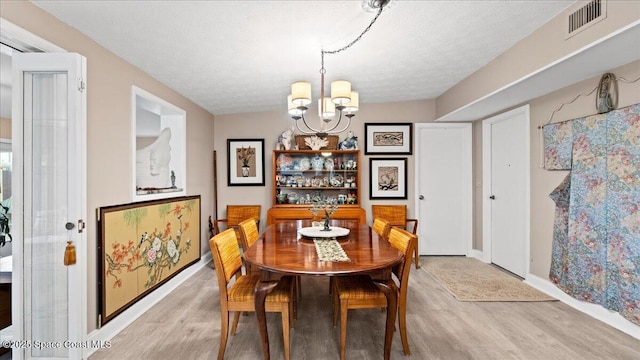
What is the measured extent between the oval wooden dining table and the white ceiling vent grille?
1.96m

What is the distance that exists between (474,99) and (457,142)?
1273mm

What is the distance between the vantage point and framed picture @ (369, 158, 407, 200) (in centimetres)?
459

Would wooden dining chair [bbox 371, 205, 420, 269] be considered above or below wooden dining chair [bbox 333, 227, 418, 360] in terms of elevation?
above

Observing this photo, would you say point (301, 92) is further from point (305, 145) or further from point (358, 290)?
point (305, 145)

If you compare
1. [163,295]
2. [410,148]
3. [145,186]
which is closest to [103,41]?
[145,186]

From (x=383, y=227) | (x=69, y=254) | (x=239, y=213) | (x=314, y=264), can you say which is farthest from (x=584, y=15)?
(x=239, y=213)

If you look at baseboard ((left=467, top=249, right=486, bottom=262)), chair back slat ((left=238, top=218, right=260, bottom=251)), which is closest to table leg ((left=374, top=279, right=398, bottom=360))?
chair back slat ((left=238, top=218, right=260, bottom=251))

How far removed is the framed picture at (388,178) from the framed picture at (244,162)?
1.72 metres

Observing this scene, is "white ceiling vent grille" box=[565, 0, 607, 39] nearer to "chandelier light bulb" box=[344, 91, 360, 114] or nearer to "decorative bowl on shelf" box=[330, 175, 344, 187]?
"chandelier light bulb" box=[344, 91, 360, 114]

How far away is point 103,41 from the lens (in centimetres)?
221

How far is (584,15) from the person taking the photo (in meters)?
2.00

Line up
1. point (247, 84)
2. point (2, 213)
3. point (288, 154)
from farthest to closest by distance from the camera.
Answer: point (288, 154) → point (247, 84) → point (2, 213)

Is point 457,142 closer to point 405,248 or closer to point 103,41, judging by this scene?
point 405,248

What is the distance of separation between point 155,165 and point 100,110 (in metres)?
1.07
